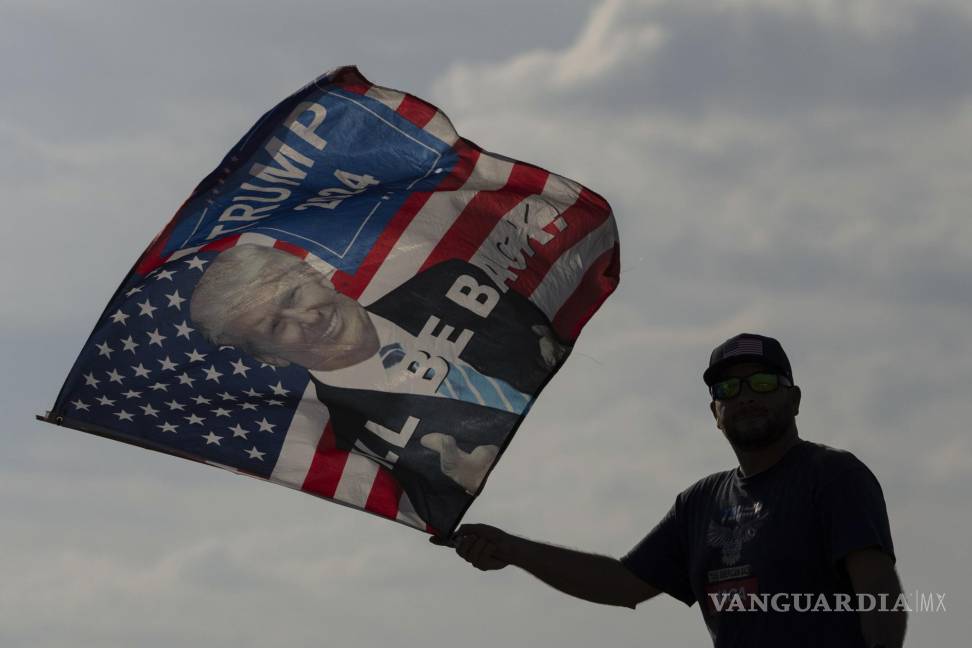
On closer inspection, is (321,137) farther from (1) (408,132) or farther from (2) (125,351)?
(2) (125,351)

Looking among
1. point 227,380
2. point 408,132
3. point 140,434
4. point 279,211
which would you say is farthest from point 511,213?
point 140,434

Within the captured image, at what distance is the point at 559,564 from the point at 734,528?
149 cm

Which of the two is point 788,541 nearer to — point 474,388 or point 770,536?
point 770,536

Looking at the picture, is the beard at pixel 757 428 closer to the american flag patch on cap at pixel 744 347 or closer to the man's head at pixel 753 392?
the man's head at pixel 753 392

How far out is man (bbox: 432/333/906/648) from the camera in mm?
6801

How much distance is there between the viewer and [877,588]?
6672 mm

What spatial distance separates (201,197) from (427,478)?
2.21 metres

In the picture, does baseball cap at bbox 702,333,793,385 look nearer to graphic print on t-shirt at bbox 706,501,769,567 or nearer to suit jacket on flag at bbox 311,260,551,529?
graphic print on t-shirt at bbox 706,501,769,567

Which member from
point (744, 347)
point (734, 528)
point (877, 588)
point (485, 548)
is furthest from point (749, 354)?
point (485, 548)

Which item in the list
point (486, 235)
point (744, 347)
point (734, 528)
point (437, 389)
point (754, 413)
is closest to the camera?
point (734, 528)

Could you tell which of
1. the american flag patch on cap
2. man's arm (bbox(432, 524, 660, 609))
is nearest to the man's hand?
man's arm (bbox(432, 524, 660, 609))

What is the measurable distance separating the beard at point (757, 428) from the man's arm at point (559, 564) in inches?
45.9

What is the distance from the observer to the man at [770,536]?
22.3ft

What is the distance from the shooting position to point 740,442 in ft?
24.6
